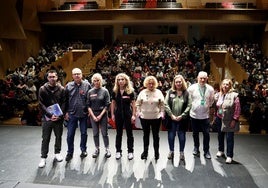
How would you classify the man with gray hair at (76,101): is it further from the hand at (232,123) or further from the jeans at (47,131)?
the hand at (232,123)

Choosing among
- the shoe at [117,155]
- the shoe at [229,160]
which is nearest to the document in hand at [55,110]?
the shoe at [117,155]

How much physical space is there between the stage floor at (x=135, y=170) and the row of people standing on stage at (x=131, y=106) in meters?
0.18

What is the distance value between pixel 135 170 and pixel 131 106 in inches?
37.5

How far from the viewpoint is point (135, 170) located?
14.9 ft

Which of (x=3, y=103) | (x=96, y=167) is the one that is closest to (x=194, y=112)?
(x=96, y=167)

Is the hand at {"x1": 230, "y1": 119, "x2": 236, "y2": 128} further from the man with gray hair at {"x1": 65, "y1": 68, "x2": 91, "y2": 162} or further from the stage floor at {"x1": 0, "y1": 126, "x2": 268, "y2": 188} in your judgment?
the man with gray hair at {"x1": 65, "y1": 68, "x2": 91, "y2": 162}

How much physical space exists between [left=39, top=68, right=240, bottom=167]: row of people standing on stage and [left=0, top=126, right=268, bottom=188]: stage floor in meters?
0.18

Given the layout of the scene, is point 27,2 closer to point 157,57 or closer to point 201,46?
point 157,57

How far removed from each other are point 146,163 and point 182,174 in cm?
61

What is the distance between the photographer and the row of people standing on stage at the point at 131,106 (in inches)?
181

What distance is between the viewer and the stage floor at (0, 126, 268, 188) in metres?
4.16

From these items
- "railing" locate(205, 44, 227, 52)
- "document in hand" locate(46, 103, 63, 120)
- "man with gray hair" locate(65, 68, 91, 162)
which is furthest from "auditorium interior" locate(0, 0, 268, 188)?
"document in hand" locate(46, 103, 63, 120)

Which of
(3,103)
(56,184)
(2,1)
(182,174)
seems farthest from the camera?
(2,1)

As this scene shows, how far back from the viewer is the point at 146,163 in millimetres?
4777
